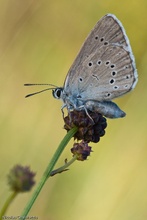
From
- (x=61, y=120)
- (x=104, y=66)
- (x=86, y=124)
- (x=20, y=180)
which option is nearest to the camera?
(x=20, y=180)

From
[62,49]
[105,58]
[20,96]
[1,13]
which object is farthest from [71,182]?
[105,58]

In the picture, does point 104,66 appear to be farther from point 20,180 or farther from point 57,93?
point 20,180

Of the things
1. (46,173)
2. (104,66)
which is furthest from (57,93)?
(46,173)

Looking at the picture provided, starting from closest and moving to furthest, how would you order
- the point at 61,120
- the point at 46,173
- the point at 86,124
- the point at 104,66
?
the point at 46,173 < the point at 86,124 < the point at 104,66 < the point at 61,120

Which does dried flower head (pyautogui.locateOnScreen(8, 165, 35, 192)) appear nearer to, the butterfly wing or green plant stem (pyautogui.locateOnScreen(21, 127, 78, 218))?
green plant stem (pyautogui.locateOnScreen(21, 127, 78, 218))

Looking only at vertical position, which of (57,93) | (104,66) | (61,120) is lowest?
(57,93)

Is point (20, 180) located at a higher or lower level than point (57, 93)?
lower

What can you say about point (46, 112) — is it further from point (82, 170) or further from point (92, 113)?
point (92, 113)
